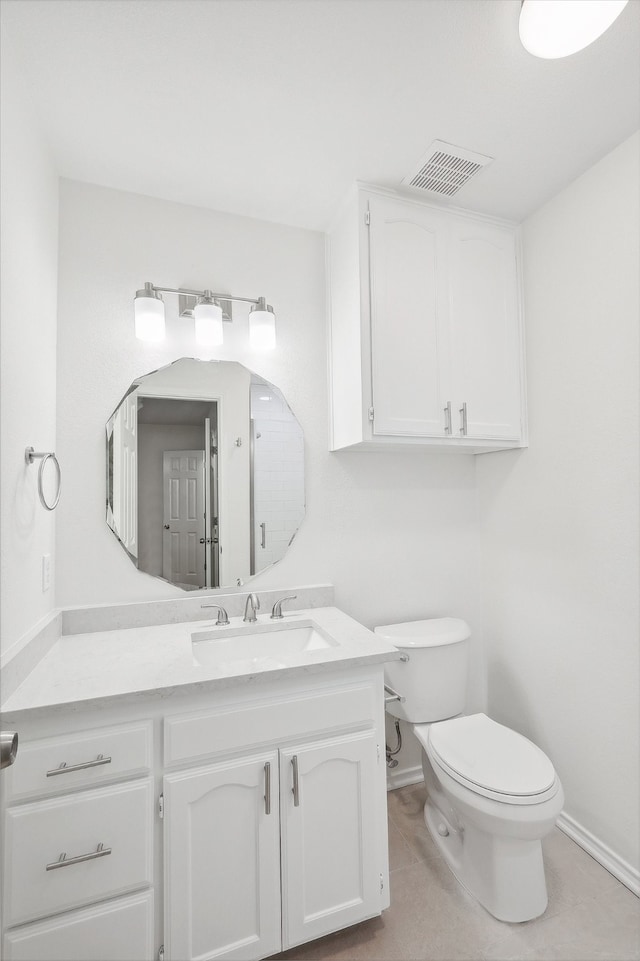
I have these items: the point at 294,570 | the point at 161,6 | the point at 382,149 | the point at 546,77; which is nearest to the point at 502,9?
the point at 546,77

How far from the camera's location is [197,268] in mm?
1849

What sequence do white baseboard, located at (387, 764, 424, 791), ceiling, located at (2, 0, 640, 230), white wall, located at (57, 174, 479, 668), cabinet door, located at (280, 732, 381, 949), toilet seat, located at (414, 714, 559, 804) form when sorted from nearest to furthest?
ceiling, located at (2, 0, 640, 230) < cabinet door, located at (280, 732, 381, 949) < toilet seat, located at (414, 714, 559, 804) < white wall, located at (57, 174, 479, 668) < white baseboard, located at (387, 764, 424, 791)

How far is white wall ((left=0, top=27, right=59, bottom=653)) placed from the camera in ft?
3.80

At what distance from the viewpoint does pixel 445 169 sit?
1.69 m

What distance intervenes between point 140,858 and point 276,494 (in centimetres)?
120

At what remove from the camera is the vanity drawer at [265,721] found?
3.88 ft

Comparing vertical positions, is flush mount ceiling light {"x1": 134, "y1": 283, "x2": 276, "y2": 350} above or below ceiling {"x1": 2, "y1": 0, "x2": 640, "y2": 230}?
below

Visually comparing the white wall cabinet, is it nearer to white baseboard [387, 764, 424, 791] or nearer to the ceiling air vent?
white baseboard [387, 764, 424, 791]

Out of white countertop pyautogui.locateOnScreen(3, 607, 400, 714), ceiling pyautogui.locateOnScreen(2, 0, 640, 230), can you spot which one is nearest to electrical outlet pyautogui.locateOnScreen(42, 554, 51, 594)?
white countertop pyautogui.locateOnScreen(3, 607, 400, 714)

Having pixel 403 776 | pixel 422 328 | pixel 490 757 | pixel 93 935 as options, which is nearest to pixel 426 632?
pixel 490 757

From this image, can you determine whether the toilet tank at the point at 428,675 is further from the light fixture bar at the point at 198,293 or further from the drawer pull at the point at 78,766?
the light fixture bar at the point at 198,293

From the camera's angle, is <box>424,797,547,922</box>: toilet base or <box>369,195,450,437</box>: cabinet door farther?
<box>369,195,450,437</box>: cabinet door

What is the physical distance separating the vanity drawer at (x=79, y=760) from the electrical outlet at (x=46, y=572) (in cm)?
53

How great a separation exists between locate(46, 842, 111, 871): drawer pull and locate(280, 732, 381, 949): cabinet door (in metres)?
0.45
